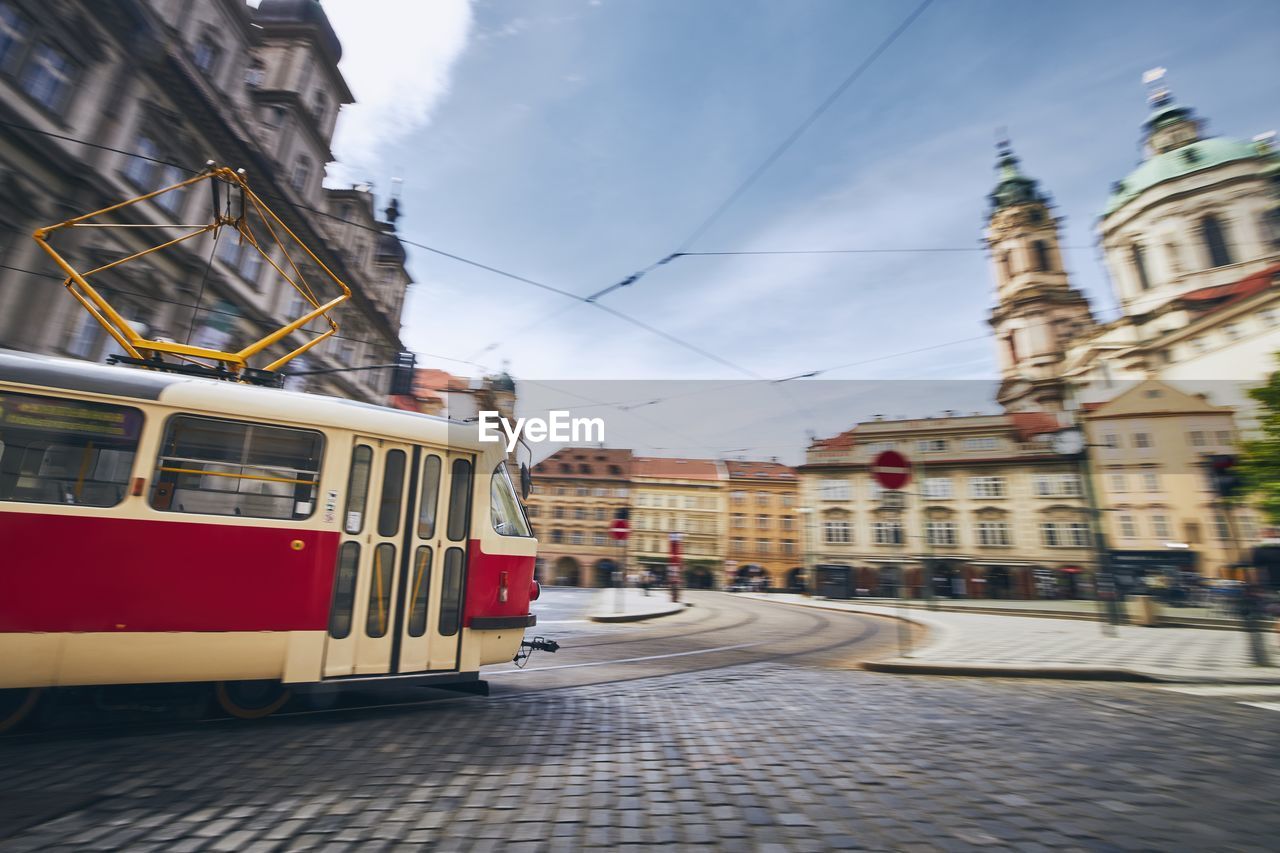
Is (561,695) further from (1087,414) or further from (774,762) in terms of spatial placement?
(1087,414)

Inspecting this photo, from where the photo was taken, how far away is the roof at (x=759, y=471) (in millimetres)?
62000

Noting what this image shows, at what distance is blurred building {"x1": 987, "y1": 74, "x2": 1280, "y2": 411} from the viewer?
4712 centimetres

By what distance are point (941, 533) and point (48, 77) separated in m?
50.0

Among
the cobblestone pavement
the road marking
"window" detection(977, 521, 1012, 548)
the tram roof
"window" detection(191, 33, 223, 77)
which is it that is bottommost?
the road marking

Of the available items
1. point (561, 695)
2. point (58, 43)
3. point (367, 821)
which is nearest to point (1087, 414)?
point (561, 695)

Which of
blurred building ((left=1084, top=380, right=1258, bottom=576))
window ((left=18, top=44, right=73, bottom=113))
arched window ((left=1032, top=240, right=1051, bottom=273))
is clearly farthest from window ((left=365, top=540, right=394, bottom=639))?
arched window ((left=1032, top=240, right=1051, bottom=273))

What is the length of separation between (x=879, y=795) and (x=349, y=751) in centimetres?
365

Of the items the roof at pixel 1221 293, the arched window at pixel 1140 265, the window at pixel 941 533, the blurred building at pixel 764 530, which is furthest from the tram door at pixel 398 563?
the arched window at pixel 1140 265

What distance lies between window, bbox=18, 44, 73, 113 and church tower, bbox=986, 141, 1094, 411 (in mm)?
63086

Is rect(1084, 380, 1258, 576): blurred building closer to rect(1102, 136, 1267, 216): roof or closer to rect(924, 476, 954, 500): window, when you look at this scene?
rect(924, 476, 954, 500): window

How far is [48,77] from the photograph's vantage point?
42.1 ft

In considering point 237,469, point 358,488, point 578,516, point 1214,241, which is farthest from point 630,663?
point 1214,241

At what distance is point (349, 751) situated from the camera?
4.12 m

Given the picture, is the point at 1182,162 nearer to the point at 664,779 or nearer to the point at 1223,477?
the point at 1223,477
